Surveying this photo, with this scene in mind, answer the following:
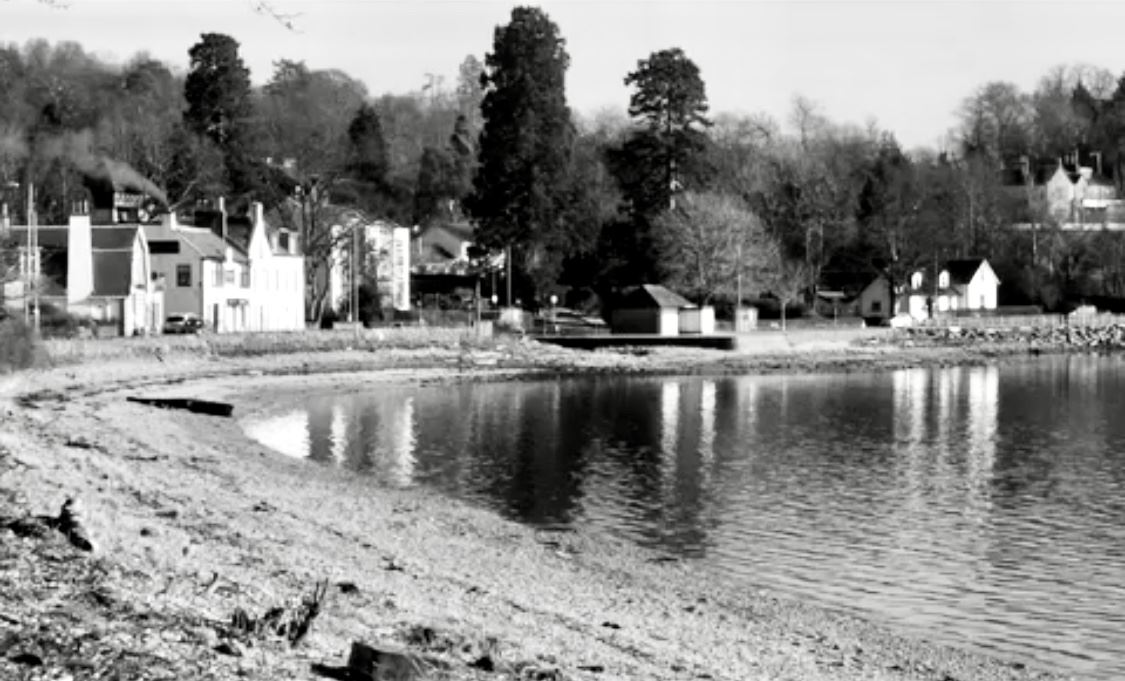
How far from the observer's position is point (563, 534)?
1027 inches

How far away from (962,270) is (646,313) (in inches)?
1514

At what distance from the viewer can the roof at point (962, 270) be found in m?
123

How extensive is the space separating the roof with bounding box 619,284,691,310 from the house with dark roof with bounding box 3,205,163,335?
31471mm

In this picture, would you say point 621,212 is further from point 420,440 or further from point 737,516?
point 737,516

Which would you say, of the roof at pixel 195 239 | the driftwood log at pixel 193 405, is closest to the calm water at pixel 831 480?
the driftwood log at pixel 193 405

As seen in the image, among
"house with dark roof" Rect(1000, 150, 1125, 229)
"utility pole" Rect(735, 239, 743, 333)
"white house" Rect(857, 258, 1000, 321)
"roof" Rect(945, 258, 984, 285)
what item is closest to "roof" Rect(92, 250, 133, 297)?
"utility pole" Rect(735, 239, 743, 333)

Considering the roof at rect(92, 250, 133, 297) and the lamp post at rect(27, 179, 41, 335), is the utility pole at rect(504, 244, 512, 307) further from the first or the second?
the lamp post at rect(27, 179, 41, 335)

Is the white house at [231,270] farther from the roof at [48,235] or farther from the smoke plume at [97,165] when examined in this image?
the smoke plume at [97,165]

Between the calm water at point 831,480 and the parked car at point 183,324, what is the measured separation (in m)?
12.0

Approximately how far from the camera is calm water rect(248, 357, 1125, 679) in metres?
22.0

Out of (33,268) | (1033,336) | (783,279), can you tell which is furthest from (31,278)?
(1033,336)

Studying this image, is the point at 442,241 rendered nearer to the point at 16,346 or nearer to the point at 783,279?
the point at 783,279

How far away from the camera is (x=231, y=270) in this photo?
266 ft

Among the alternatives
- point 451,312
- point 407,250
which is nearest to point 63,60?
point 407,250
